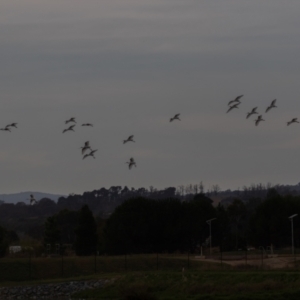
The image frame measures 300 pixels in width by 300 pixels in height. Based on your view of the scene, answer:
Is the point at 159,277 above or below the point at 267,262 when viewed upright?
below

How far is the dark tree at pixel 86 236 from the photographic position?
91.7 m

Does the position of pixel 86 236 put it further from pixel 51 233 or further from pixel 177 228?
pixel 177 228

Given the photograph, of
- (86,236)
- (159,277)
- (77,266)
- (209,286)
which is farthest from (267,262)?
(86,236)

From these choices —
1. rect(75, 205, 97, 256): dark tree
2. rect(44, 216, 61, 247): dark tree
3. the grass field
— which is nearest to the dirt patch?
the grass field

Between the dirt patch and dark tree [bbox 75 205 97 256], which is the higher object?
dark tree [bbox 75 205 97 256]

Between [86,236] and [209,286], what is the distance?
42.0 m

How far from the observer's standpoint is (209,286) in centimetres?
5147

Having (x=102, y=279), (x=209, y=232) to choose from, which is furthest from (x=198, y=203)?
(x=102, y=279)

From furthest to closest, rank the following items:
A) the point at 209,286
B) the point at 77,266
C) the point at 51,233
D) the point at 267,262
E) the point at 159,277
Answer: the point at 51,233 → the point at 77,266 → the point at 267,262 → the point at 159,277 → the point at 209,286

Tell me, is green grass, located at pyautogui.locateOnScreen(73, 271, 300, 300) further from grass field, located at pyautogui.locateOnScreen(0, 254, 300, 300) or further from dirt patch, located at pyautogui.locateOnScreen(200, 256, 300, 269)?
dirt patch, located at pyautogui.locateOnScreen(200, 256, 300, 269)

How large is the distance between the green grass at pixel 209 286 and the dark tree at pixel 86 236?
106 ft

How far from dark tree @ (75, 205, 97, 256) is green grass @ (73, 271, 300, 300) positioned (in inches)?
1275

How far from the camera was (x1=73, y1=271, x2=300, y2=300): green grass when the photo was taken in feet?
155

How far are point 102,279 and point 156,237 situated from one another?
37095mm
